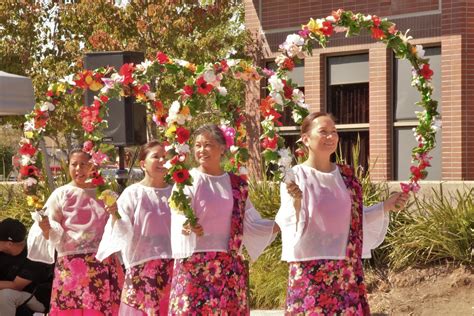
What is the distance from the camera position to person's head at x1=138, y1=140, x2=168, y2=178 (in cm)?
913

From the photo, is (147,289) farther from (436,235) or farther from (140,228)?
(436,235)

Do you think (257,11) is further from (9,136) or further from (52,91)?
(9,136)

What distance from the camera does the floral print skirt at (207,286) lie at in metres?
7.92

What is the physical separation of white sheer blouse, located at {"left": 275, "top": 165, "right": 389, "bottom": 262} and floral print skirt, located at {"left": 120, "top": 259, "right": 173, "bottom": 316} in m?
1.71

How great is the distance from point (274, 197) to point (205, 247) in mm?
6222

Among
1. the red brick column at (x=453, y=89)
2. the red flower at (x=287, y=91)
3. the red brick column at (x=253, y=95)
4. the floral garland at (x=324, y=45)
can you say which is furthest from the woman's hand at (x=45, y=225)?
the red brick column at (x=253, y=95)

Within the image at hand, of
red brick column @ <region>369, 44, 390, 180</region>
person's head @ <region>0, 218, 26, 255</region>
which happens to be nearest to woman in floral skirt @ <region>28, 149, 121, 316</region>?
person's head @ <region>0, 218, 26, 255</region>

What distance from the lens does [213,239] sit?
803 centimetres

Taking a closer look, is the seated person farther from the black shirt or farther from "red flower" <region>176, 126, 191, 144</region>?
"red flower" <region>176, 126, 191, 144</region>

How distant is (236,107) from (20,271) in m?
2.44

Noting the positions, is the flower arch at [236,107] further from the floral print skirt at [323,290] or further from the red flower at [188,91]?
the floral print skirt at [323,290]

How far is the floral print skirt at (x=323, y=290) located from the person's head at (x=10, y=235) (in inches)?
128

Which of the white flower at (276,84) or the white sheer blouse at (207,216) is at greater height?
the white flower at (276,84)

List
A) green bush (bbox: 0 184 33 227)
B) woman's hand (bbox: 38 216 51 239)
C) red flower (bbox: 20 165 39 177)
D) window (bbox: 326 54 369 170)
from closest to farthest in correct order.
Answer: woman's hand (bbox: 38 216 51 239) → red flower (bbox: 20 165 39 177) → green bush (bbox: 0 184 33 227) → window (bbox: 326 54 369 170)
